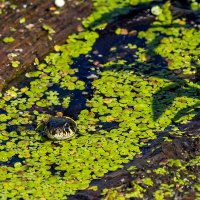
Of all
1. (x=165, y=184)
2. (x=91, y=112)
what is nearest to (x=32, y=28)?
(x=91, y=112)

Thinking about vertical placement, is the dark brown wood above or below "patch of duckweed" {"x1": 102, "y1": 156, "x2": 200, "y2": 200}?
above

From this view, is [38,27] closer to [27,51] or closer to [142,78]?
[27,51]

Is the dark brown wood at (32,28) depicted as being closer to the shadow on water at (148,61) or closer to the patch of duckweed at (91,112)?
the patch of duckweed at (91,112)

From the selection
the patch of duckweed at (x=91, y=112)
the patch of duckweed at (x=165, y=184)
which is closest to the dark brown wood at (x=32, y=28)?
the patch of duckweed at (x=91, y=112)

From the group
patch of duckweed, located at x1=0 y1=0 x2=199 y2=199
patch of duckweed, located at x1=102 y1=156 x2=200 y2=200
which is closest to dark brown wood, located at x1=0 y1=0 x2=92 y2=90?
patch of duckweed, located at x1=0 y1=0 x2=199 y2=199

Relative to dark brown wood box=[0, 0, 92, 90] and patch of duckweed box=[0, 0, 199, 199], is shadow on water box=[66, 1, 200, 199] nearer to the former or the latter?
patch of duckweed box=[0, 0, 199, 199]

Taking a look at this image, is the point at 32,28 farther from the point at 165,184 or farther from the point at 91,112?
the point at 165,184
